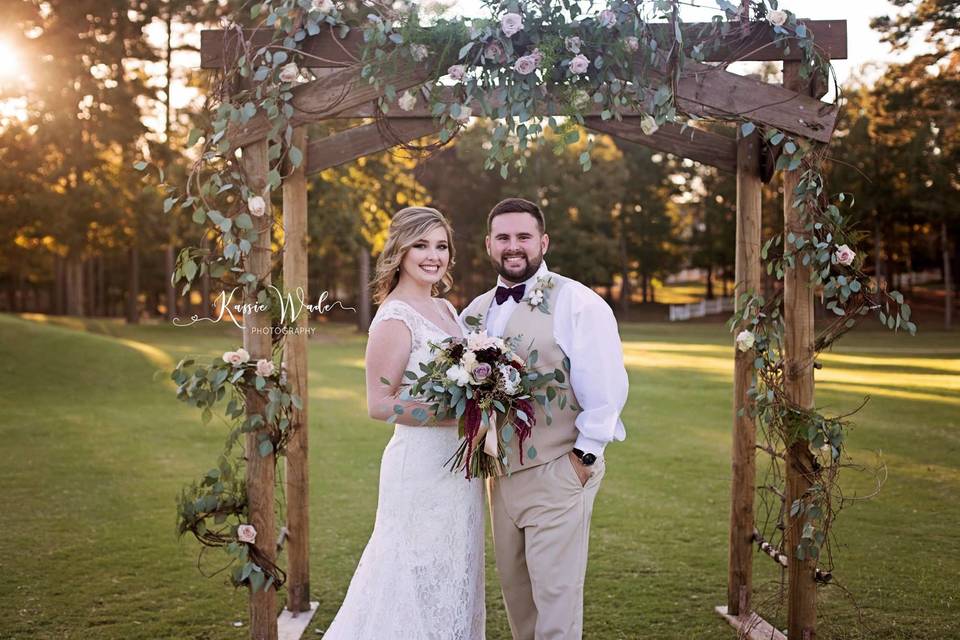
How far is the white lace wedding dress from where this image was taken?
3.92m

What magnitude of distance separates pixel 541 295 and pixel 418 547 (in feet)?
4.24

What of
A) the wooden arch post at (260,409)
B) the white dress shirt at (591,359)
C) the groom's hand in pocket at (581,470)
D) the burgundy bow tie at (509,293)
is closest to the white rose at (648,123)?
the white dress shirt at (591,359)

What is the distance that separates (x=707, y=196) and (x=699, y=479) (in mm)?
40045

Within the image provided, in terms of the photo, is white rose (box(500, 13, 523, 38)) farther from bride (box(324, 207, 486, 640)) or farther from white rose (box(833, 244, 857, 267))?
white rose (box(833, 244, 857, 267))

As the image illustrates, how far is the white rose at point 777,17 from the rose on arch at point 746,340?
1.57 meters

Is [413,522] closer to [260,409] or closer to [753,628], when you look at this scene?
Answer: [260,409]

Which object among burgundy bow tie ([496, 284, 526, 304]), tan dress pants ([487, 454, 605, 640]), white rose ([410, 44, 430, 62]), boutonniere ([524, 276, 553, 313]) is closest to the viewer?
white rose ([410, 44, 430, 62])

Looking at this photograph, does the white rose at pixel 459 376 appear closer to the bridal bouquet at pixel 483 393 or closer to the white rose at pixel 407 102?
the bridal bouquet at pixel 483 393

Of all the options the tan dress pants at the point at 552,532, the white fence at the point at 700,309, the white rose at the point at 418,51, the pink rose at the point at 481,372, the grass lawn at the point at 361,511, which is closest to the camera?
the pink rose at the point at 481,372

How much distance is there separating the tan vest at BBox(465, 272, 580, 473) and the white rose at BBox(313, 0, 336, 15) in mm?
1576

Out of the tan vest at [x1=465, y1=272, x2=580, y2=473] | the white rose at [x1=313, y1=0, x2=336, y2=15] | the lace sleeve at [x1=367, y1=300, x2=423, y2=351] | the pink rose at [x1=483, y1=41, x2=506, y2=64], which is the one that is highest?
the white rose at [x1=313, y1=0, x2=336, y2=15]

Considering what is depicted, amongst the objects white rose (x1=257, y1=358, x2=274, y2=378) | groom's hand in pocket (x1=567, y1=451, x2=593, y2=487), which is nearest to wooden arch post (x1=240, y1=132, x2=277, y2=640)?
white rose (x1=257, y1=358, x2=274, y2=378)

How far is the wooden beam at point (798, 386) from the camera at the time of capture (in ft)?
14.0

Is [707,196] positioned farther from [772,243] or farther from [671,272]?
[772,243]
